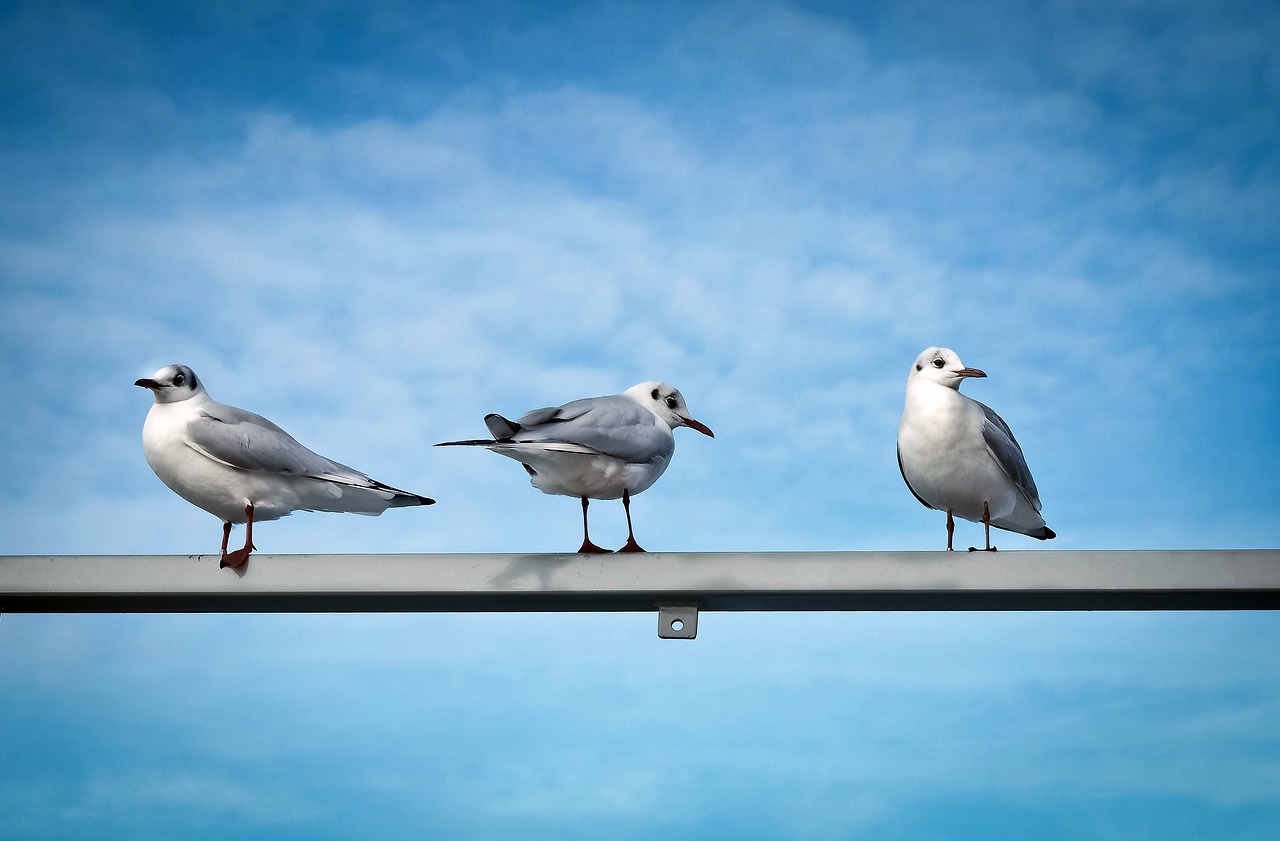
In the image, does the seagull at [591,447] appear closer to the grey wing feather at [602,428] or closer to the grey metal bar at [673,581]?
the grey wing feather at [602,428]

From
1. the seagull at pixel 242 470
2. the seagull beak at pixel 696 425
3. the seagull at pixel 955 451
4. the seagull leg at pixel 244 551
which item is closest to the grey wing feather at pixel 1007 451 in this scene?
the seagull at pixel 955 451

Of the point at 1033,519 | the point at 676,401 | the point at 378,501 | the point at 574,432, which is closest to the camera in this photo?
the point at 574,432

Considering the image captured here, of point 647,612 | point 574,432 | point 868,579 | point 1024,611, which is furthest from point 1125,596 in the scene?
point 574,432

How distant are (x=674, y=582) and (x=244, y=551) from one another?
50cm

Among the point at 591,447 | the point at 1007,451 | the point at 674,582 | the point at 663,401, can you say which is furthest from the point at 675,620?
the point at 1007,451

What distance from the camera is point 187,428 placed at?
5.57 ft

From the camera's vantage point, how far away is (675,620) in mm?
1405

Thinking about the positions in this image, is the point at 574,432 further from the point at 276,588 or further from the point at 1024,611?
the point at 1024,611

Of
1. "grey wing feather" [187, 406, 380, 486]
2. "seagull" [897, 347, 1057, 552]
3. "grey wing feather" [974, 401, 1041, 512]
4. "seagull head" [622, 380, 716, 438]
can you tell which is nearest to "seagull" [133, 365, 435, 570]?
"grey wing feather" [187, 406, 380, 486]

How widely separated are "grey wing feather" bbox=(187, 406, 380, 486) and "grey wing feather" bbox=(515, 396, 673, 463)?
0.81 ft

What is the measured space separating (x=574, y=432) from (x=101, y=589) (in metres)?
0.57

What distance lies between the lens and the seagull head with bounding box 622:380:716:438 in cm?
181

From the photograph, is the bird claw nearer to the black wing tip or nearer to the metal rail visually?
the metal rail

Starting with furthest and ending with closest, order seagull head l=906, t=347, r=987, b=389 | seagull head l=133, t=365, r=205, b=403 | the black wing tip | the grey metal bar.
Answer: seagull head l=906, t=347, r=987, b=389 < seagull head l=133, t=365, r=205, b=403 < the black wing tip < the grey metal bar
